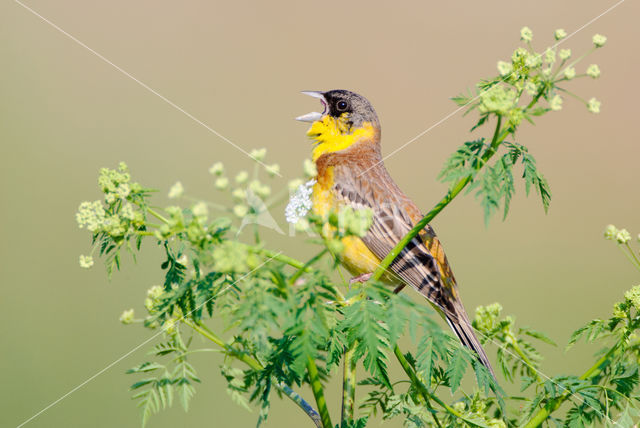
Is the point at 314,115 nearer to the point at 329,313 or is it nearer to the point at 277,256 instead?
the point at 329,313

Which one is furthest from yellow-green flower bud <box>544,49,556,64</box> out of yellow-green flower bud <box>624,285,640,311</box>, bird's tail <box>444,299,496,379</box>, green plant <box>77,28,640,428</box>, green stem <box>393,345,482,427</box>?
bird's tail <box>444,299,496,379</box>

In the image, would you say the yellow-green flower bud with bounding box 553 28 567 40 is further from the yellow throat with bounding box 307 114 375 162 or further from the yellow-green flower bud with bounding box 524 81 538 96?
the yellow throat with bounding box 307 114 375 162

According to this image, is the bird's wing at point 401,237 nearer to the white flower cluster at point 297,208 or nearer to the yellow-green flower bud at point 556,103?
the white flower cluster at point 297,208

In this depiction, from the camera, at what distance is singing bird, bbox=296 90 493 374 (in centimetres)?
283

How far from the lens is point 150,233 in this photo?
146 cm

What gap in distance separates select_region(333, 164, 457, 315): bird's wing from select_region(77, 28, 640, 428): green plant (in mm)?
933

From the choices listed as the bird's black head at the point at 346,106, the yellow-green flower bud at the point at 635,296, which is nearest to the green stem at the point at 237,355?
the yellow-green flower bud at the point at 635,296

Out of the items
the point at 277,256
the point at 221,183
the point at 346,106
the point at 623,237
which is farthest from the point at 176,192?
the point at 346,106

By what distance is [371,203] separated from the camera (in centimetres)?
305

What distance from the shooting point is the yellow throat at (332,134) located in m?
3.44

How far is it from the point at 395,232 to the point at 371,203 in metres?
0.20

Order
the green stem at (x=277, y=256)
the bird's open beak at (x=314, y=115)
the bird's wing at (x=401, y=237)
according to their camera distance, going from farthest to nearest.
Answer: the bird's open beak at (x=314, y=115)
the bird's wing at (x=401, y=237)
the green stem at (x=277, y=256)

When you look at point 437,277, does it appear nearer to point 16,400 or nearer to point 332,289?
point 332,289

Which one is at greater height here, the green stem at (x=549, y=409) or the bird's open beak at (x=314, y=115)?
the bird's open beak at (x=314, y=115)
